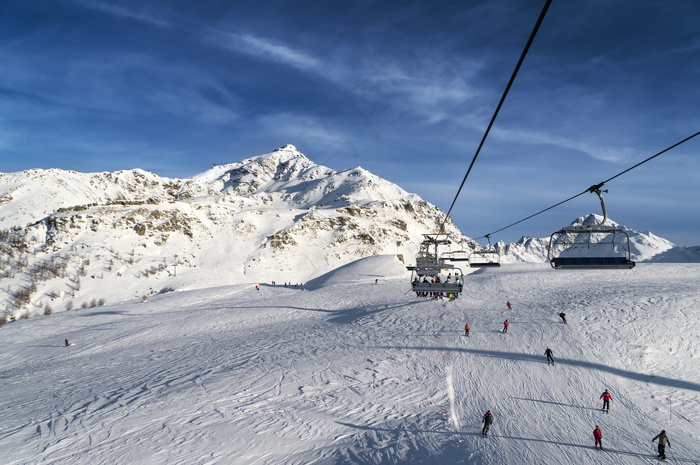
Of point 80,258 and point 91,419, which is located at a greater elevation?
point 80,258

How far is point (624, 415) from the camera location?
16141 millimetres

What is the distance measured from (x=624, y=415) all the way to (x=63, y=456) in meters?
24.7

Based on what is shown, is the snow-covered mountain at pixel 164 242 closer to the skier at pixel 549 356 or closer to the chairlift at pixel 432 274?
the chairlift at pixel 432 274

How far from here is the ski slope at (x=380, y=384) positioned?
1342 cm

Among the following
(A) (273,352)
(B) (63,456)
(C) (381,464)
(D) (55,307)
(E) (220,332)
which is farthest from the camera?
(D) (55,307)

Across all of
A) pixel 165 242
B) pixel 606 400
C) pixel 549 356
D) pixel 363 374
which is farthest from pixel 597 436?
pixel 165 242

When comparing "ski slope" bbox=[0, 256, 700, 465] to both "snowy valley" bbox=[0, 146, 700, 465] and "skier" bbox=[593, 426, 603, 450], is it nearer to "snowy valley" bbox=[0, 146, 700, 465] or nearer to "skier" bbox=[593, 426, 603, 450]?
"snowy valley" bbox=[0, 146, 700, 465]

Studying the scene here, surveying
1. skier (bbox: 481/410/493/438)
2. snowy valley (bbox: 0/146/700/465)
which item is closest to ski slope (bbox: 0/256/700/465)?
snowy valley (bbox: 0/146/700/465)

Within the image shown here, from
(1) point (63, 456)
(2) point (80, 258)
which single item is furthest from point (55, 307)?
(1) point (63, 456)

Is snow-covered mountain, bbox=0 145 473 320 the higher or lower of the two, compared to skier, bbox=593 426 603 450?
higher

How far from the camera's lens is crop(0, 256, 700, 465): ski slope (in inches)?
528

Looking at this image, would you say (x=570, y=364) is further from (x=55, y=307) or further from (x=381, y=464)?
(x=55, y=307)

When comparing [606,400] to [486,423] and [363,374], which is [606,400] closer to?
[486,423]

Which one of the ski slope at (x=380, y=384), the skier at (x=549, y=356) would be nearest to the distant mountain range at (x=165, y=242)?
the ski slope at (x=380, y=384)
